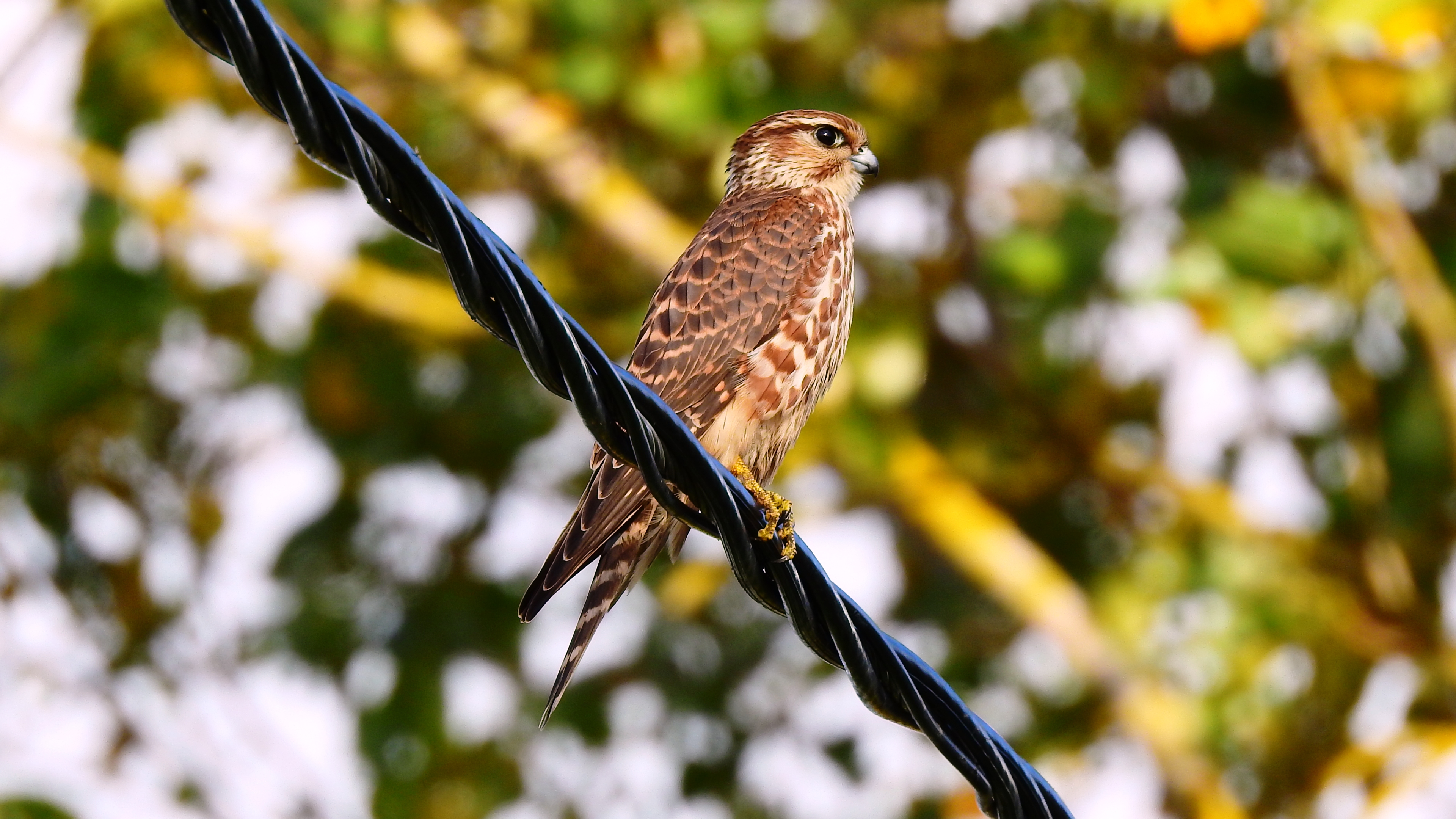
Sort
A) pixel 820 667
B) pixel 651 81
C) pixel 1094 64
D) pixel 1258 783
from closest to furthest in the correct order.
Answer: pixel 651 81
pixel 1094 64
pixel 1258 783
pixel 820 667

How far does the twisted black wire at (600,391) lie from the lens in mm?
1830

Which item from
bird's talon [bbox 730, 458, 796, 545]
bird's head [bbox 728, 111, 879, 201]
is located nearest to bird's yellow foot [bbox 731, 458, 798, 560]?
bird's talon [bbox 730, 458, 796, 545]

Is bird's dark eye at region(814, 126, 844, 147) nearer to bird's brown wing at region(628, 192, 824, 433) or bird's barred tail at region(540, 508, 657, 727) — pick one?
bird's brown wing at region(628, 192, 824, 433)

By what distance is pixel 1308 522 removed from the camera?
6.81m

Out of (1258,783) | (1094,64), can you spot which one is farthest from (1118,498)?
(1094,64)

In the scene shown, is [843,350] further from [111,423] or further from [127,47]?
[111,423]

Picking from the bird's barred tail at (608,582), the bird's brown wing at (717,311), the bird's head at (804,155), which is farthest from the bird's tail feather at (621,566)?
the bird's head at (804,155)

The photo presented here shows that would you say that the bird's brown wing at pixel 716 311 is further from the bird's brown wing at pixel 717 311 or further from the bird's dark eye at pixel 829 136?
the bird's dark eye at pixel 829 136

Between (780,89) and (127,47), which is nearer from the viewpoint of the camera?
(780,89)

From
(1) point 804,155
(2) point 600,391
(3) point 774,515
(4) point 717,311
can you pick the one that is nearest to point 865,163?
(1) point 804,155

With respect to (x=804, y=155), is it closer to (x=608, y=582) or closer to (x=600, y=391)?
(x=608, y=582)

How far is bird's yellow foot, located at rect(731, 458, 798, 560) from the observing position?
2.46 m

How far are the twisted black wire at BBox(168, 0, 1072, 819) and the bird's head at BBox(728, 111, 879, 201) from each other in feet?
5.89

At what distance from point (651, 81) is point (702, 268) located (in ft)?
7.73
